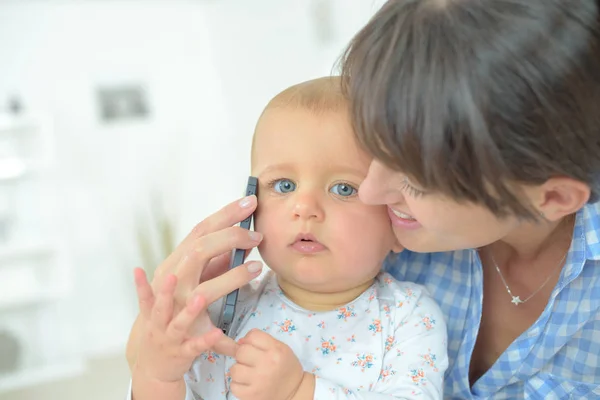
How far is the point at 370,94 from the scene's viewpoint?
80 centimetres

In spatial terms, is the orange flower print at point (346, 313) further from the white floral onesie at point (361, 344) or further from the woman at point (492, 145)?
the woman at point (492, 145)

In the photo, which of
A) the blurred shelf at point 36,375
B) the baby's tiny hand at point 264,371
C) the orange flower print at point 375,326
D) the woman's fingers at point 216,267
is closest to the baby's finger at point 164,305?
the baby's tiny hand at point 264,371

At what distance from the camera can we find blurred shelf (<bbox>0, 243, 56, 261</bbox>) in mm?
2756

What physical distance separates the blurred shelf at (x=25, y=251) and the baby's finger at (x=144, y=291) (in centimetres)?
220

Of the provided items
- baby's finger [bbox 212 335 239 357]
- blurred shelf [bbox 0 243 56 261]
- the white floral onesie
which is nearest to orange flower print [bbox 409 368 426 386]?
the white floral onesie

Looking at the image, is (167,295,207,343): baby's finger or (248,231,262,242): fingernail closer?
(167,295,207,343): baby's finger

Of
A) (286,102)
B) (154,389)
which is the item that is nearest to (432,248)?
(286,102)

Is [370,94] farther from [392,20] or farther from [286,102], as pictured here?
[286,102]

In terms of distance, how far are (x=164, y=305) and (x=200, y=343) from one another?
0.07 meters

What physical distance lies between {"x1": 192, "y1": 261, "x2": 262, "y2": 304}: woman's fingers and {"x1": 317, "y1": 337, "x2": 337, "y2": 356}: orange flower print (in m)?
0.16

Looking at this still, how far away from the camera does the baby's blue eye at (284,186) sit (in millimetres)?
967

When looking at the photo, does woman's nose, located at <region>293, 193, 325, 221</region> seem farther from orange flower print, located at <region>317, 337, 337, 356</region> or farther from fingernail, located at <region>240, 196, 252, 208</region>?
orange flower print, located at <region>317, 337, 337, 356</region>

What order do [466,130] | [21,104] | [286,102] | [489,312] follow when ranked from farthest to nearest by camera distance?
[21,104] < [489,312] < [286,102] < [466,130]

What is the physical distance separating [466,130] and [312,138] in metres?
0.27
